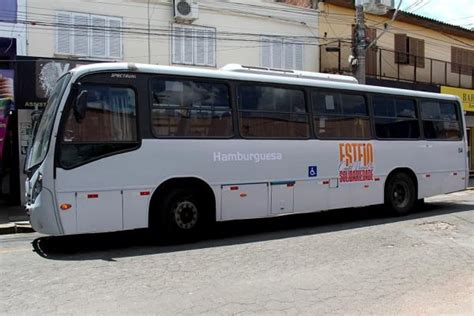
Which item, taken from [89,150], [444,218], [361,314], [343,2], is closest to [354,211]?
[444,218]

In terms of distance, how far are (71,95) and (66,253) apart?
2.40m

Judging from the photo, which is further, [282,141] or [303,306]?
[282,141]

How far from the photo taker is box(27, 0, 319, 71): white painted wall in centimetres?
1576

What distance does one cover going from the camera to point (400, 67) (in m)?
24.8

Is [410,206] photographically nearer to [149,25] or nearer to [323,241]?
[323,241]

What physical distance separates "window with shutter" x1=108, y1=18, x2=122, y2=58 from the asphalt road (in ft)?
26.1

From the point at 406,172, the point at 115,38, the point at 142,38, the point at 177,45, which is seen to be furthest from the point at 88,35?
the point at 406,172

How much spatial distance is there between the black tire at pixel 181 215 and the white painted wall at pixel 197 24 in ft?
29.3

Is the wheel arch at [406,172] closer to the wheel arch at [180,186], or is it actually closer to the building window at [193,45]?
the wheel arch at [180,186]

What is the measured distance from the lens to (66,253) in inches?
324

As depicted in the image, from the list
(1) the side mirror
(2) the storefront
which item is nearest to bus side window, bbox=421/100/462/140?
(1) the side mirror

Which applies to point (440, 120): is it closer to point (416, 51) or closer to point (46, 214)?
point (46, 214)

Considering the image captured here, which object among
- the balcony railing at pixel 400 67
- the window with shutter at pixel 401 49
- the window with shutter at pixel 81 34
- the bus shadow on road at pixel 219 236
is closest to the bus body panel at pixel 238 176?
the bus shadow on road at pixel 219 236

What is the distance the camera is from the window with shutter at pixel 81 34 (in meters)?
16.2
